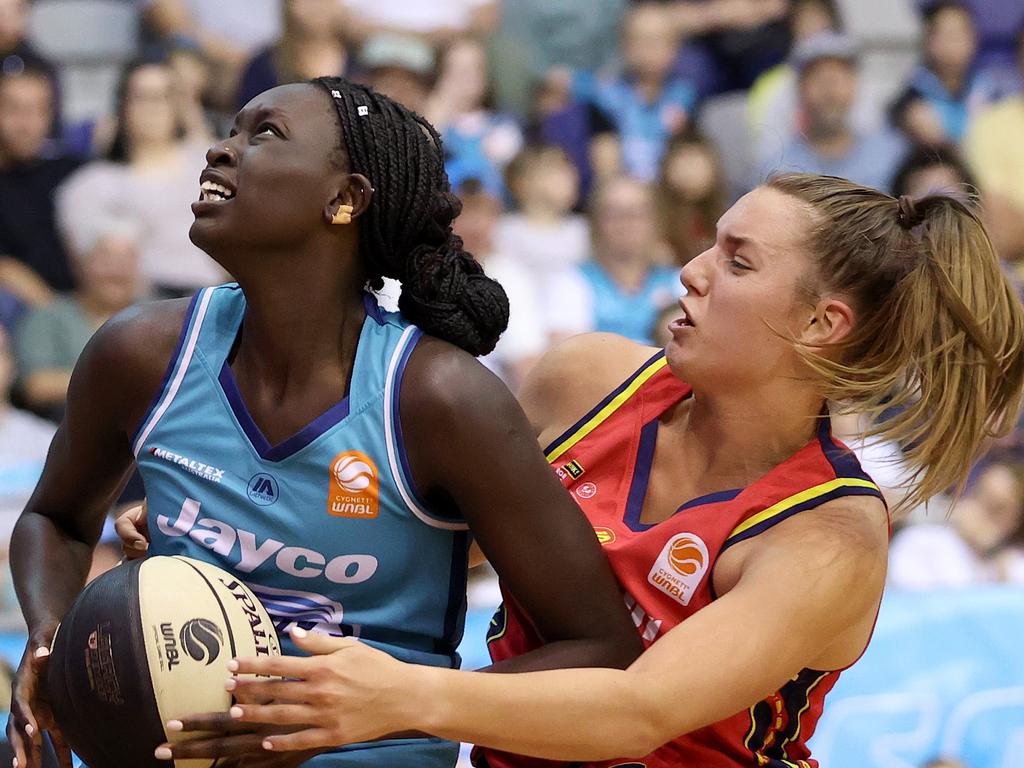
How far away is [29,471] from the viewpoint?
4840mm

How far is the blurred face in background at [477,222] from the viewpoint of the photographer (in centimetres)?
630

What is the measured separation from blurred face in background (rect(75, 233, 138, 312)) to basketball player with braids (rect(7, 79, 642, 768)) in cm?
328

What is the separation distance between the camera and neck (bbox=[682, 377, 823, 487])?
257 cm

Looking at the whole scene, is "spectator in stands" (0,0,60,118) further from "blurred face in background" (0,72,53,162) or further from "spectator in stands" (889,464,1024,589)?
"spectator in stands" (889,464,1024,589)

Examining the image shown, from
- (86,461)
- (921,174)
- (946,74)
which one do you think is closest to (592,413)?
(86,461)

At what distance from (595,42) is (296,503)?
564 cm

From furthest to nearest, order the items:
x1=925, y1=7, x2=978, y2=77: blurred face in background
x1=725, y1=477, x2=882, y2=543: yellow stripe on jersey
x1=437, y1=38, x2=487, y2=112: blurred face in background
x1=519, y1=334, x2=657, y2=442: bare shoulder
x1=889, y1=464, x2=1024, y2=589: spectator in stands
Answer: x1=925, y1=7, x2=978, y2=77: blurred face in background, x1=437, y1=38, x2=487, y2=112: blurred face in background, x1=889, y1=464, x2=1024, y2=589: spectator in stands, x1=519, y1=334, x2=657, y2=442: bare shoulder, x1=725, y1=477, x2=882, y2=543: yellow stripe on jersey

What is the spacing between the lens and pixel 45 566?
8.66 ft

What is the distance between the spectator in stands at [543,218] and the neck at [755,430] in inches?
162

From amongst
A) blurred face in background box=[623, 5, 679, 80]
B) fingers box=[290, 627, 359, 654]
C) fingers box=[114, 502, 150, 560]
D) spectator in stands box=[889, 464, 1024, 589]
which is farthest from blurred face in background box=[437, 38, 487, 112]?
fingers box=[290, 627, 359, 654]

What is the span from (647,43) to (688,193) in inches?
37.3

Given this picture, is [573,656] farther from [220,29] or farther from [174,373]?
[220,29]

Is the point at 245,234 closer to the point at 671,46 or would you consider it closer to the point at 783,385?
the point at 783,385

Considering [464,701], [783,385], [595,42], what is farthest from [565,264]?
[464,701]
